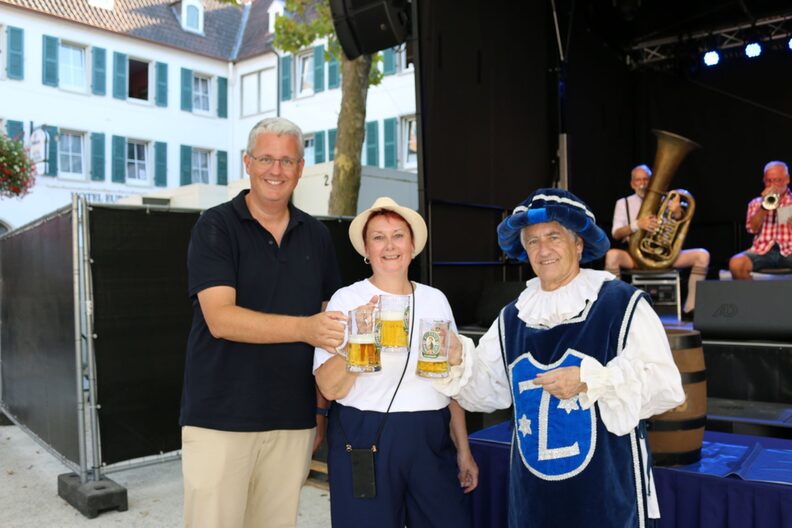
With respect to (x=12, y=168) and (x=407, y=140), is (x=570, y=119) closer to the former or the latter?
(x=12, y=168)

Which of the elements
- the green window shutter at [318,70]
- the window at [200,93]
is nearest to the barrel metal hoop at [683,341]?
the green window shutter at [318,70]

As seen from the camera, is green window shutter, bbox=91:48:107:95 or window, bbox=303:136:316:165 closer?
green window shutter, bbox=91:48:107:95

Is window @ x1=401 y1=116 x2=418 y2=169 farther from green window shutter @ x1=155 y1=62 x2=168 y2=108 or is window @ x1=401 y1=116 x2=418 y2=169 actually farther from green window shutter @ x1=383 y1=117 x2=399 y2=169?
green window shutter @ x1=155 y1=62 x2=168 y2=108

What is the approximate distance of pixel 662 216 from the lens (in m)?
6.69

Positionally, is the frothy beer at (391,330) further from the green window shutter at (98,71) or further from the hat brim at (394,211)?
the green window shutter at (98,71)

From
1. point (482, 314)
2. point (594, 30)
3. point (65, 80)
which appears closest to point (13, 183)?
point (482, 314)

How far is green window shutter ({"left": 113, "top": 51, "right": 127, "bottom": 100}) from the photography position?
67.4 feet

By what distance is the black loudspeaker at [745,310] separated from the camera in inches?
159

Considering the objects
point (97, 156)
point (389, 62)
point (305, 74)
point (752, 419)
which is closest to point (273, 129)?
point (752, 419)

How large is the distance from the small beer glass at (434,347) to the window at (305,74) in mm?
20117

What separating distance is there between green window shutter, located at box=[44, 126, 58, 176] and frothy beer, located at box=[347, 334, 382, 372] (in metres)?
19.5

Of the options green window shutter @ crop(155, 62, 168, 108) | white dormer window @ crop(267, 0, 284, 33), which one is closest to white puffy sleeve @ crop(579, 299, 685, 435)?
green window shutter @ crop(155, 62, 168, 108)

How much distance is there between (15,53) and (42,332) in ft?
54.7

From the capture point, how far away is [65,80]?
19.7 meters
